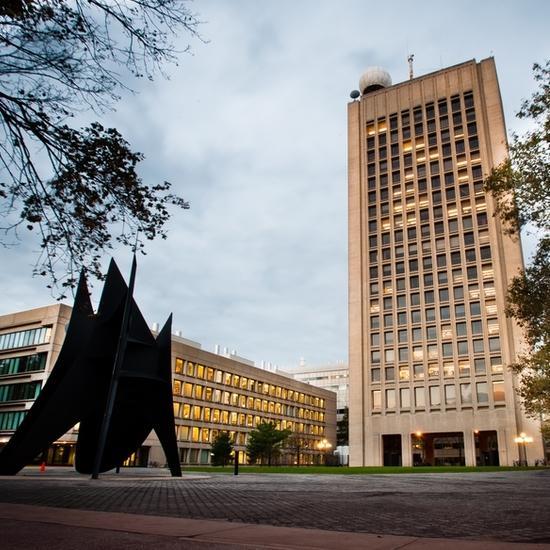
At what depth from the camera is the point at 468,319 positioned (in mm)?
65188

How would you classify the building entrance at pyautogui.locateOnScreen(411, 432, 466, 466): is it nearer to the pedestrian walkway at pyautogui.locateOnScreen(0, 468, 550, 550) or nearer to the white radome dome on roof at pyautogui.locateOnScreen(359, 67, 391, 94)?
the white radome dome on roof at pyautogui.locateOnScreen(359, 67, 391, 94)

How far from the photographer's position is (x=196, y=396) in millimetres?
74188

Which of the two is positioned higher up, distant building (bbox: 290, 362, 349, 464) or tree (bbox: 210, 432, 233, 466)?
distant building (bbox: 290, 362, 349, 464)

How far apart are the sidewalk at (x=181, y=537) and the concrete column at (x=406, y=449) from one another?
64.8 meters

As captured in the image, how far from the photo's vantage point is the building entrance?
Result: 214 feet

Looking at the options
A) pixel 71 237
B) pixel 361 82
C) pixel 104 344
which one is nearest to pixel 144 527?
pixel 71 237

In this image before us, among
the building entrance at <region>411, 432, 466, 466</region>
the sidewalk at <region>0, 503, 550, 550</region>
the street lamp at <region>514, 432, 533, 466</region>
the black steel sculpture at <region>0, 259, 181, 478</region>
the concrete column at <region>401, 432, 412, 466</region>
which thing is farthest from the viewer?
the building entrance at <region>411, 432, 466, 466</region>

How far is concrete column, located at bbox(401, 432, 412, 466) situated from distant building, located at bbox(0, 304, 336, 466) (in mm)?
21815

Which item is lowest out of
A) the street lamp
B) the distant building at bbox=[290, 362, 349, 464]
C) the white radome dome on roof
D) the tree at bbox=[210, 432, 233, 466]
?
the tree at bbox=[210, 432, 233, 466]

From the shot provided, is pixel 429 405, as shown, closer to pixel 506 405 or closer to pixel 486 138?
pixel 506 405

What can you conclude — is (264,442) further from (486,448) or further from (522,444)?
(522,444)

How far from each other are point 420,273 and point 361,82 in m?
41.4

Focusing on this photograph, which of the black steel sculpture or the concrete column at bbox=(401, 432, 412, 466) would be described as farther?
the concrete column at bbox=(401, 432, 412, 466)

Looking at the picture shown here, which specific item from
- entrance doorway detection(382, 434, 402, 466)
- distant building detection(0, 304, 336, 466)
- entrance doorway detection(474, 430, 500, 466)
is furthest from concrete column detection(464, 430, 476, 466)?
distant building detection(0, 304, 336, 466)
